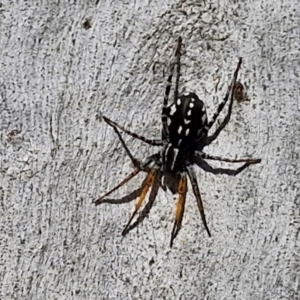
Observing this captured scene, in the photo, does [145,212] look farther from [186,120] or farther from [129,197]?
[186,120]

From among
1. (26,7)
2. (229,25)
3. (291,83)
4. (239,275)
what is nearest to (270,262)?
(239,275)

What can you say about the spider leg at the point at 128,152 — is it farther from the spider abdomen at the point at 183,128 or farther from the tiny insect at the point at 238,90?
the tiny insect at the point at 238,90

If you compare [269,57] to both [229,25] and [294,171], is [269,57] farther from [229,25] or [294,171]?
[294,171]

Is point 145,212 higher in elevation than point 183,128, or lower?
lower

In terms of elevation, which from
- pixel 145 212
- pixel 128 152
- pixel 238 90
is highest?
pixel 238 90

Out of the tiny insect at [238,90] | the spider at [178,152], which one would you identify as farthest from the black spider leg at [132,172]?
the tiny insect at [238,90]

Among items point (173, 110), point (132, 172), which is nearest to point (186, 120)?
point (173, 110)

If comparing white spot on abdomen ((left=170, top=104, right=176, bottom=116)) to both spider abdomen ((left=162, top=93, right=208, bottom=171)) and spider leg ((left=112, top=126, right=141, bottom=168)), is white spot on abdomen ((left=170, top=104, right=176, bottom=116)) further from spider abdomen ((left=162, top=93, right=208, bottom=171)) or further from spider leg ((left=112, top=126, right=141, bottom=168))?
spider leg ((left=112, top=126, right=141, bottom=168))
